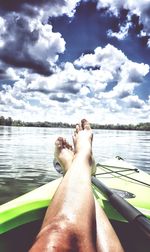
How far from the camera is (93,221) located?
5.50 feet

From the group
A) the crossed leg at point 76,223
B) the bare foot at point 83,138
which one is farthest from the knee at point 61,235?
the bare foot at point 83,138

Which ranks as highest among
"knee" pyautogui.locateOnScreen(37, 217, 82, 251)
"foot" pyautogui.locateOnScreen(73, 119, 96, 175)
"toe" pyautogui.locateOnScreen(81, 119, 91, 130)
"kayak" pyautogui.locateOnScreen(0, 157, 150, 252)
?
"toe" pyautogui.locateOnScreen(81, 119, 91, 130)

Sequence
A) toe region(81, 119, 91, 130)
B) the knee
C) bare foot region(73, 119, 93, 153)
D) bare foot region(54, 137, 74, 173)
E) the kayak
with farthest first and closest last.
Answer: toe region(81, 119, 91, 130) → bare foot region(54, 137, 74, 173) → bare foot region(73, 119, 93, 153) → the kayak → the knee

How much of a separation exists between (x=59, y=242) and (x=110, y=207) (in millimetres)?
1097

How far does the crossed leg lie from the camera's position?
1326 millimetres

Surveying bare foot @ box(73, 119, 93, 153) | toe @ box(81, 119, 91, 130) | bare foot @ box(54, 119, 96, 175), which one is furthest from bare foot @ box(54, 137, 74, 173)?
toe @ box(81, 119, 91, 130)

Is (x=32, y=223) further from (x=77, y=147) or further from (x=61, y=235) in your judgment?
Answer: (x=77, y=147)

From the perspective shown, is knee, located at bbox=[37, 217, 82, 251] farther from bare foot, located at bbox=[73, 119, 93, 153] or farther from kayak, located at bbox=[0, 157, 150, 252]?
bare foot, located at bbox=[73, 119, 93, 153]

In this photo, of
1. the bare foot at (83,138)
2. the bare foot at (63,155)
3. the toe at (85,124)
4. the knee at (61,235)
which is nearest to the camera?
the knee at (61,235)

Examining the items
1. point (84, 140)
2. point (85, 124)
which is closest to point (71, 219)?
point (84, 140)

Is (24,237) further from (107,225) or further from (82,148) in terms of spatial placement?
(82,148)

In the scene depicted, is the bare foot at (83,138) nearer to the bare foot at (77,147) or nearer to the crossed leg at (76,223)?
the bare foot at (77,147)

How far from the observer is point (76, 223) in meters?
1.54

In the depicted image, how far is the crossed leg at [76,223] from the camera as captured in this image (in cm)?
133
